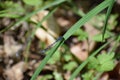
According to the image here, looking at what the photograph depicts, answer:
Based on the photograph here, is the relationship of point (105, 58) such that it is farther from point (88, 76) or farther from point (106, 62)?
point (88, 76)

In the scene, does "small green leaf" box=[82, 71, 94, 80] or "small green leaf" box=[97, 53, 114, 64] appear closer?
"small green leaf" box=[97, 53, 114, 64]

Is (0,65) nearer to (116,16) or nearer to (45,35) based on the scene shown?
(45,35)

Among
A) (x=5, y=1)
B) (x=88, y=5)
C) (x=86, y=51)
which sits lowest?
(x=86, y=51)

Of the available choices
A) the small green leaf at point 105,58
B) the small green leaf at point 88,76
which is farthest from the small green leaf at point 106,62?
the small green leaf at point 88,76

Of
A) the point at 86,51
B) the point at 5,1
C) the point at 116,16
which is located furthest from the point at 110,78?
the point at 5,1

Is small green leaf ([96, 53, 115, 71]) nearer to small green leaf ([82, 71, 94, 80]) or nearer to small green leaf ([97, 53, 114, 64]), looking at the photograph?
small green leaf ([97, 53, 114, 64])

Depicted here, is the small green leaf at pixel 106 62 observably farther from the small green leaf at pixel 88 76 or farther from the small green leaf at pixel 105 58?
the small green leaf at pixel 88 76

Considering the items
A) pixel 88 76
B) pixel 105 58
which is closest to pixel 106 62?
pixel 105 58

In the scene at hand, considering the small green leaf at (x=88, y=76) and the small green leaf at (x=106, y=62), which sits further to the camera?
the small green leaf at (x=88, y=76)

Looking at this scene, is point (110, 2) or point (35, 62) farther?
point (35, 62)

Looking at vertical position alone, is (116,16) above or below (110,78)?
above

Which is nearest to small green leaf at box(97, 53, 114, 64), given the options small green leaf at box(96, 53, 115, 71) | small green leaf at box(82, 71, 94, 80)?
small green leaf at box(96, 53, 115, 71)
